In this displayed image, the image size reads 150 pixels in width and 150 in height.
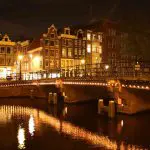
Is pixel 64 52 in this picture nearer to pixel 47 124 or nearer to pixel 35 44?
pixel 35 44

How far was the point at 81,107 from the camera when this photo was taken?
45531 mm

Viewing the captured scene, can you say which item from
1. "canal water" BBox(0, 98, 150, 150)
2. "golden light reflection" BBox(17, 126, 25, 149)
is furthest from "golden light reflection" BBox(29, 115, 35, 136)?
"golden light reflection" BBox(17, 126, 25, 149)

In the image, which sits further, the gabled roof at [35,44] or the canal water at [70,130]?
the gabled roof at [35,44]

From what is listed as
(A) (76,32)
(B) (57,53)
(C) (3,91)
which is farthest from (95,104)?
(A) (76,32)

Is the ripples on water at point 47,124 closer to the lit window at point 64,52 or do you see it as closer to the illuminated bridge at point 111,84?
the illuminated bridge at point 111,84

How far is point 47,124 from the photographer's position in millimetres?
33344

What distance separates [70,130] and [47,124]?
13.7 feet

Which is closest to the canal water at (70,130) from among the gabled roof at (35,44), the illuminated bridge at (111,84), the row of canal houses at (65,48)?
the illuminated bridge at (111,84)

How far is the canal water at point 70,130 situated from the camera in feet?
80.9

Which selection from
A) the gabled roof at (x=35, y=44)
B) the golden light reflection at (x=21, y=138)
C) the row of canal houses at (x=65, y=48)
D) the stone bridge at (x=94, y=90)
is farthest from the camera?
the gabled roof at (x=35, y=44)

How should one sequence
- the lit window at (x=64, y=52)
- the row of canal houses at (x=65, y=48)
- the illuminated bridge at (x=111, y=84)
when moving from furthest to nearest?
the lit window at (x=64, y=52) < the row of canal houses at (x=65, y=48) < the illuminated bridge at (x=111, y=84)

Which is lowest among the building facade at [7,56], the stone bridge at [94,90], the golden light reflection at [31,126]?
the golden light reflection at [31,126]

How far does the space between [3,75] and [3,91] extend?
17.2 meters

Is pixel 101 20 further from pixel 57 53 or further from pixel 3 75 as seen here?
pixel 3 75
